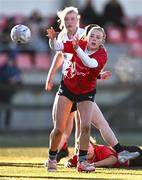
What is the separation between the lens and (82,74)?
12.0m

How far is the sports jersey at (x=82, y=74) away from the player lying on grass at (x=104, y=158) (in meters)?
1.22

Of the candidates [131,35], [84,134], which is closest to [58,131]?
[84,134]

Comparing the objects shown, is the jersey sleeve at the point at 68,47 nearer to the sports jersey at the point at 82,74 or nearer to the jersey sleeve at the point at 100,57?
the sports jersey at the point at 82,74

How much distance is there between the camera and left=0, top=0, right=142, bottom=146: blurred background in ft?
76.6

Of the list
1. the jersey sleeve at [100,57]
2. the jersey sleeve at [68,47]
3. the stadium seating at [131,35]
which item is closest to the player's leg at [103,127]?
the jersey sleeve at [100,57]

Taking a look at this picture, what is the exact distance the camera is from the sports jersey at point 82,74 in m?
12.0

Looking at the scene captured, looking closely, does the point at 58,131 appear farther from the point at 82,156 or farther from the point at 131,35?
the point at 131,35

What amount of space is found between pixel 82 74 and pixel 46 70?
12444 millimetres

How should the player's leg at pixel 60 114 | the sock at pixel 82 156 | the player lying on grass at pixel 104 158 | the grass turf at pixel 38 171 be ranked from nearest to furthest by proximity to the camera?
the grass turf at pixel 38 171 → the player's leg at pixel 60 114 → the sock at pixel 82 156 → the player lying on grass at pixel 104 158

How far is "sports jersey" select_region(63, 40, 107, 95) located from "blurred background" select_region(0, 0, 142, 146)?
10222 mm

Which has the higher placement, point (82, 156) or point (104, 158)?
point (82, 156)

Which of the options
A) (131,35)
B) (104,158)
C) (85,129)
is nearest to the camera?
(85,129)

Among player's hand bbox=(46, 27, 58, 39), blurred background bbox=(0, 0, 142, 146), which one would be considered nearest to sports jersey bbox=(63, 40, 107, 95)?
player's hand bbox=(46, 27, 58, 39)

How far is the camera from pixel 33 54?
24.9 meters
